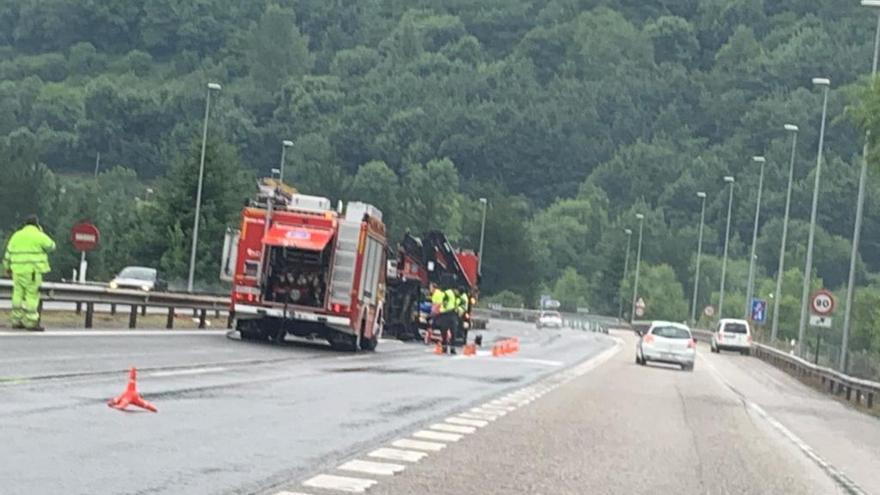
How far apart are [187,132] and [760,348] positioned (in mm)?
110323

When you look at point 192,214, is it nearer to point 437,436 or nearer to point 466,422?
point 466,422

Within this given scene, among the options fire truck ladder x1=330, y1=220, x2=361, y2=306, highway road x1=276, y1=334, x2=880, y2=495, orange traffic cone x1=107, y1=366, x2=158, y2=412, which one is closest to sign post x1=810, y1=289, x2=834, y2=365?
highway road x1=276, y1=334, x2=880, y2=495

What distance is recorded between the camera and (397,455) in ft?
46.2

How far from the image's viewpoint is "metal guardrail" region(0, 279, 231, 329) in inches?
1241

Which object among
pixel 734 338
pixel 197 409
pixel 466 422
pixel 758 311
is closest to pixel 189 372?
pixel 466 422

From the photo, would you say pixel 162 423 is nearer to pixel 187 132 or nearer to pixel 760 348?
pixel 760 348

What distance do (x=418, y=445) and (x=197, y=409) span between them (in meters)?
2.72

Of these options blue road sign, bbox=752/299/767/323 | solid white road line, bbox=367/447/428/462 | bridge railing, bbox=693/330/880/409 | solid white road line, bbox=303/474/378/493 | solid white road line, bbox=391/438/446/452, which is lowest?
solid white road line, bbox=303/474/378/493

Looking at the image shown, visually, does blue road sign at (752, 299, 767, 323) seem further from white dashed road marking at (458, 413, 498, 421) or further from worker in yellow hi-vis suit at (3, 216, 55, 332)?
white dashed road marking at (458, 413, 498, 421)

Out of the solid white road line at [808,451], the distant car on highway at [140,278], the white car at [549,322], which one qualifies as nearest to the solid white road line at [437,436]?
the solid white road line at [808,451]

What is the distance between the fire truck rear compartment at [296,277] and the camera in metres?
34.0

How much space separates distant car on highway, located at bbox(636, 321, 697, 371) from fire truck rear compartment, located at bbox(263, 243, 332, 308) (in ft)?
43.3

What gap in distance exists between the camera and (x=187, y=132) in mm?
171500

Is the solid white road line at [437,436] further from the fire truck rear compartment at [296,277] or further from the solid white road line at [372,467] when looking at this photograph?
the fire truck rear compartment at [296,277]
